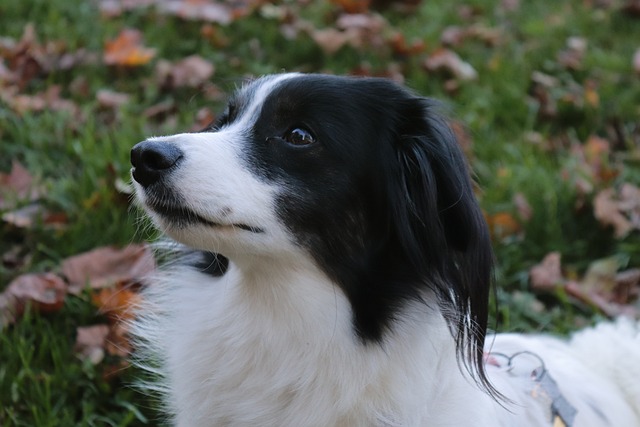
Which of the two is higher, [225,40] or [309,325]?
[309,325]

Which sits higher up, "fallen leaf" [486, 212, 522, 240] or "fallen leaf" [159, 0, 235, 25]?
"fallen leaf" [159, 0, 235, 25]

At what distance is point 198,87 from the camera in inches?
188

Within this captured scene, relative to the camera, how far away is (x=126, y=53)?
4.84 m

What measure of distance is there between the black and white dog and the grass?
2.31 feet

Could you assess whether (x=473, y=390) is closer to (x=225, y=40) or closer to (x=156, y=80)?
(x=156, y=80)

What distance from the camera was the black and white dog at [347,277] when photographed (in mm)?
2182

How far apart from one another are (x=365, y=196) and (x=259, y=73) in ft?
9.27

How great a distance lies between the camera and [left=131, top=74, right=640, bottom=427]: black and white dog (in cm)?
218

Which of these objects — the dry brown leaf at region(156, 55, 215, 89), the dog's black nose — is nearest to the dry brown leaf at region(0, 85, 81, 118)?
the dry brown leaf at region(156, 55, 215, 89)

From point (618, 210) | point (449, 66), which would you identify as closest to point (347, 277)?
point (618, 210)

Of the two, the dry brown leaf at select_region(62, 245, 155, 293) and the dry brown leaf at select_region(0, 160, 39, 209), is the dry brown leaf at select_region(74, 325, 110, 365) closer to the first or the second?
the dry brown leaf at select_region(62, 245, 155, 293)

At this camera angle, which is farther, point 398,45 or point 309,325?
point 398,45

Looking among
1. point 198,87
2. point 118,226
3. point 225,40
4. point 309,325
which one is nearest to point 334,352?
point 309,325

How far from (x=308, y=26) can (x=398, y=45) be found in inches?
23.9
